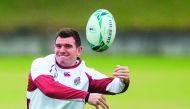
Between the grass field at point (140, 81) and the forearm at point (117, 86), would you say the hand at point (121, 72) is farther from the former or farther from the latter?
the grass field at point (140, 81)

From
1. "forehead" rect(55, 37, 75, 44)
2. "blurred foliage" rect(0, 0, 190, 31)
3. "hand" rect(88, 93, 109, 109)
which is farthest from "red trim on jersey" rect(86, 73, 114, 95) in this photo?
"blurred foliage" rect(0, 0, 190, 31)

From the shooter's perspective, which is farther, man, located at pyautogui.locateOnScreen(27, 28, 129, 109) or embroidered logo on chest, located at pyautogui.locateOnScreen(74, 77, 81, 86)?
embroidered logo on chest, located at pyautogui.locateOnScreen(74, 77, 81, 86)

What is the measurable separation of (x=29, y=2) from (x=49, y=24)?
12.3 feet

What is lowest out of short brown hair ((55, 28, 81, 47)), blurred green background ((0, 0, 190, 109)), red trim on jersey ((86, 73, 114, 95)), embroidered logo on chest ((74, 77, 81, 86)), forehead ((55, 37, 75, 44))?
blurred green background ((0, 0, 190, 109))

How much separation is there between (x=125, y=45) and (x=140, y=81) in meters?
12.1

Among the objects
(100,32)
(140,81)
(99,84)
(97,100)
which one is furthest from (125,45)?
(97,100)

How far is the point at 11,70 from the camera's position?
1255 inches

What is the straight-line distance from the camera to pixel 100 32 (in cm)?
1131

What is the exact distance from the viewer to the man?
34.6 ft

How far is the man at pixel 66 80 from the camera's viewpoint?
1054 centimetres

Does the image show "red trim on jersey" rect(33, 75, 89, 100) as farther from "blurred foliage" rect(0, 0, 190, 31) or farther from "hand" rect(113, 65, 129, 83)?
"blurred foliage" rect(0, 0, 190, 31)

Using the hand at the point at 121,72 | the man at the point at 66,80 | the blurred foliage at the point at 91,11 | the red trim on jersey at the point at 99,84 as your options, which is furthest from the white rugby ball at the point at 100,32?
the blurred foliage at the point at 91,11

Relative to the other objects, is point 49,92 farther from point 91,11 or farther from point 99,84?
point 91,11

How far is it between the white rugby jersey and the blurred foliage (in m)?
33.0
